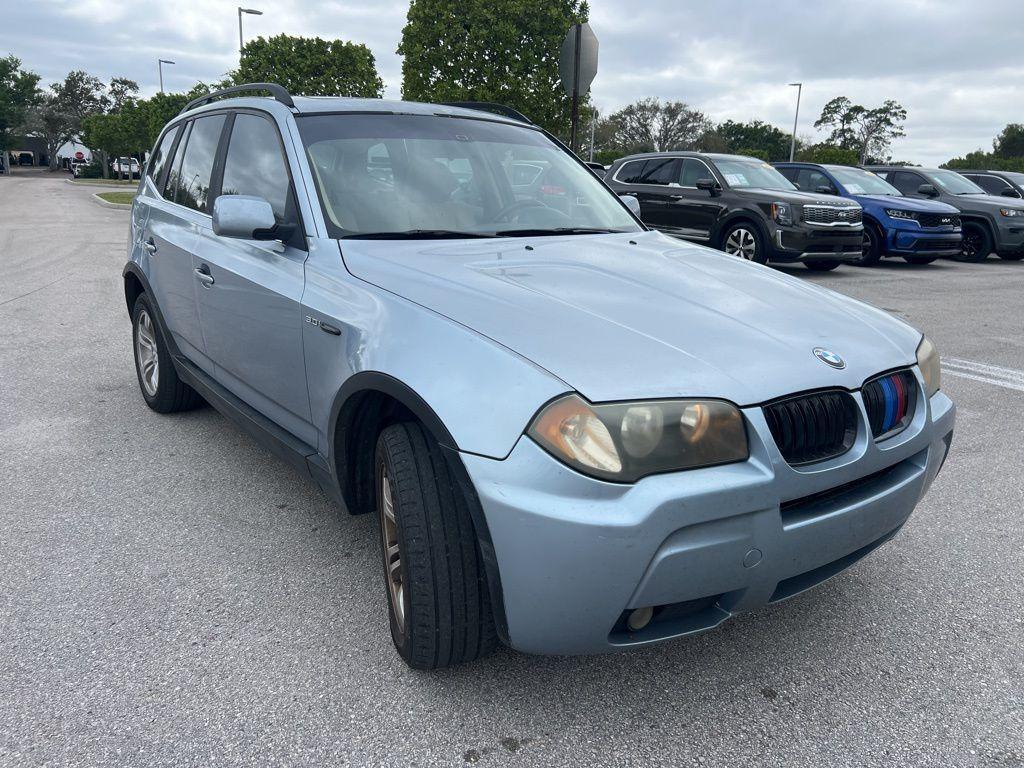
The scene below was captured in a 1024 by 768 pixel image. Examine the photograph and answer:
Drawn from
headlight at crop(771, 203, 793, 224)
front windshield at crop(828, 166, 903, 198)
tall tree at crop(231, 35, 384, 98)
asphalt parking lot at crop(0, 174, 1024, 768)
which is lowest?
asphalt parking lot at crop(0, 174, 1024, 768)

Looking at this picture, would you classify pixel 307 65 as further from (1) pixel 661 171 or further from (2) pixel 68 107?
(2) pixel 68 107

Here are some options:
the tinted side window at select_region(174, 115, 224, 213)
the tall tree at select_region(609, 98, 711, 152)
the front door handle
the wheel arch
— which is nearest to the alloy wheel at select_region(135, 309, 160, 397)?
the tinted side window at select_region(174, 115, 224, 213)

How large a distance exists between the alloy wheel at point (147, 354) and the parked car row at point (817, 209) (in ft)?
19.6

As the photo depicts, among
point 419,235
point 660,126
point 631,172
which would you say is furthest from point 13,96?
point 419,235

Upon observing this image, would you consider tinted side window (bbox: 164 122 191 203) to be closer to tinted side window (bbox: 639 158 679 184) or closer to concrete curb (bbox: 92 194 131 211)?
tinted side window (bbox: 639 158 679 184)

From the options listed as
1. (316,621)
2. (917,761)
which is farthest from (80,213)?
(917,761)

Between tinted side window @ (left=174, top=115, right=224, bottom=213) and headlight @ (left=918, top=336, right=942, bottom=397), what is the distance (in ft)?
9.63

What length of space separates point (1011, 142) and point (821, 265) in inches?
2666

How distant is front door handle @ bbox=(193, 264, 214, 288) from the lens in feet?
11.1

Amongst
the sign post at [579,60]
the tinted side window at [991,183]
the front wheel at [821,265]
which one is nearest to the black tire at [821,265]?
the front wheel at [821,265]

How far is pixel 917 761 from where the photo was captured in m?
1.96

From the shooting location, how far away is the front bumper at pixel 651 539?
5.76 ft

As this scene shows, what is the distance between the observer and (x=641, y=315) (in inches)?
86.4

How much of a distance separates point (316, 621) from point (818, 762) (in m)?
1.48
